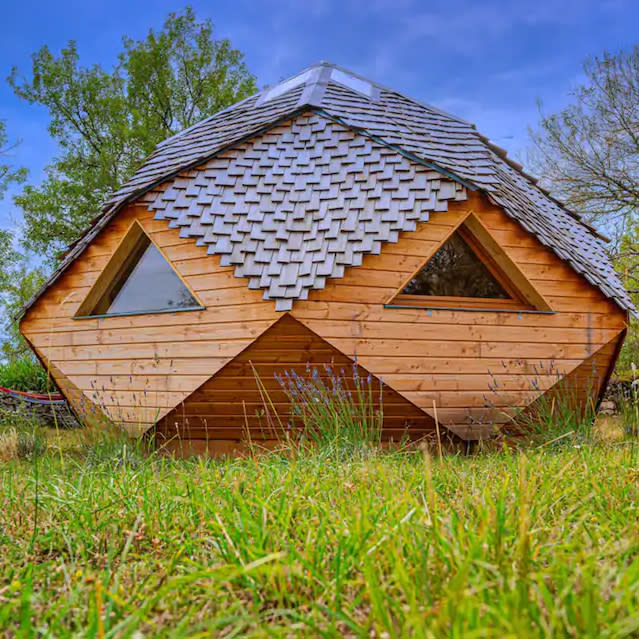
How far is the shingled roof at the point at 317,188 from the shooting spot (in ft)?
19.4

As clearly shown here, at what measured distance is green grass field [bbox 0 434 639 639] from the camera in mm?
1307

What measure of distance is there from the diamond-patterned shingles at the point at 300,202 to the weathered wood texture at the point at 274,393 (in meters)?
0.63

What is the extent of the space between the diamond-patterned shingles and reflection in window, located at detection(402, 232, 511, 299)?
2.24ft

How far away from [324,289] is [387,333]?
893 millimetres

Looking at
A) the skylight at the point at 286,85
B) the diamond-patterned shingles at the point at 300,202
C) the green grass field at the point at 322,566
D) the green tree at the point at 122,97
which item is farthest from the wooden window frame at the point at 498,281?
the green tree at the point at 122,97

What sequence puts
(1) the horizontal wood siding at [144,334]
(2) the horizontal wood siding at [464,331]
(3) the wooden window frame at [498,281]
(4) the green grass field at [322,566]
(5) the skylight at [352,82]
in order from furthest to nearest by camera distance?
(5) the skylight at [352,82] → (3) the wooden window frame at [498,281] → (1) the horizontal wood siding at [144,334] → (2) the horizontal wood siding at [464,331] → (4) the green grass field at [322,566]

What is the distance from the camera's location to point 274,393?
627 cm

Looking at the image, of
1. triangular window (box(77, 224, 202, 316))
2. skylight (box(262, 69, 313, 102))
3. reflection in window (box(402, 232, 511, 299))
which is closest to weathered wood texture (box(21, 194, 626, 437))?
triangular window (box(77, 224, 202, 316))

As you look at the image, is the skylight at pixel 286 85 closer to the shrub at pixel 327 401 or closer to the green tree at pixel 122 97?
the shrub at pixel 327 401

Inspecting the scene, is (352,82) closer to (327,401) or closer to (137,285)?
(137,285)

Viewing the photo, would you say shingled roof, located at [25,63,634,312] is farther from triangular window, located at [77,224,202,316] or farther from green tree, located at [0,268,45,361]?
green tree, located at [0,268,45,361]

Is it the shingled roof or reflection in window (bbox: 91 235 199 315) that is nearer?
the shingled roof

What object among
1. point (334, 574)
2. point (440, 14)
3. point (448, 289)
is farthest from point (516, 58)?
point (334, 574)

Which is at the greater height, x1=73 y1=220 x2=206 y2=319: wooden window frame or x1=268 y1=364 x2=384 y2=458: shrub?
x1=73 y1=220 x2=206 y2=319: wooden window frame
